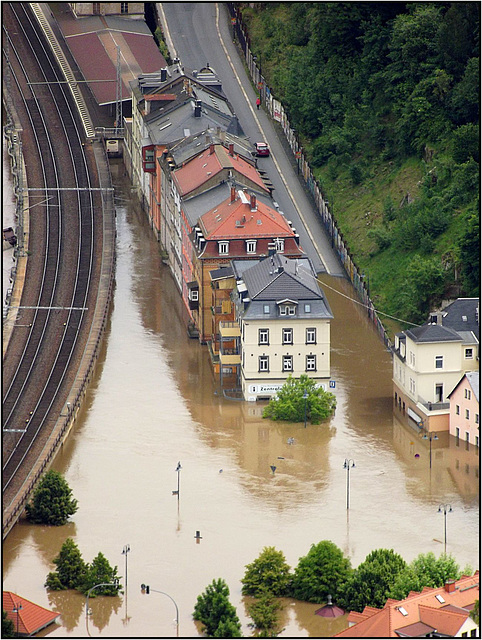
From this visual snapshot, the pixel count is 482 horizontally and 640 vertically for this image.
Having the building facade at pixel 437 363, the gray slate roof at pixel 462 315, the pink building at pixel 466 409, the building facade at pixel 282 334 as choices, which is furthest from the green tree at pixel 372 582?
the building facade at pixel 282 334

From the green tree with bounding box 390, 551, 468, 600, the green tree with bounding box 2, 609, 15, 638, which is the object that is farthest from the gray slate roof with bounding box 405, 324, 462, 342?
the green tree with bounding box 2, 609, 15, 638

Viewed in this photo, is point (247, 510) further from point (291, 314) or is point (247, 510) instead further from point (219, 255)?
point (219, 255)

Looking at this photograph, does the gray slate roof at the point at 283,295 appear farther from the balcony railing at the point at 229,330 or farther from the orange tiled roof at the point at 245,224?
the orange tiled roof at the point at 245,224

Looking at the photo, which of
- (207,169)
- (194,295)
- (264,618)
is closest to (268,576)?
(264,618)

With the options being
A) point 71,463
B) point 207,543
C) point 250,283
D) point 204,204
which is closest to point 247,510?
point 207,543

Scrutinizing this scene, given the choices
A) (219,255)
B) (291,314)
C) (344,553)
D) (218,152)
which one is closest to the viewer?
(344,553)

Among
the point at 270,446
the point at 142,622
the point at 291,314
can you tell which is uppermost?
the point at 291,314

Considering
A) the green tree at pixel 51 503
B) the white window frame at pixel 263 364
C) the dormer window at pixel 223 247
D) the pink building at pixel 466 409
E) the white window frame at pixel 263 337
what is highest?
the dormer window at pixel 223 247

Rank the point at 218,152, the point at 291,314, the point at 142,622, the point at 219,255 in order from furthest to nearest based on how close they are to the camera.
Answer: the point at 218,152
the point at 219,255
the point at 291,314
the point at 142,622
